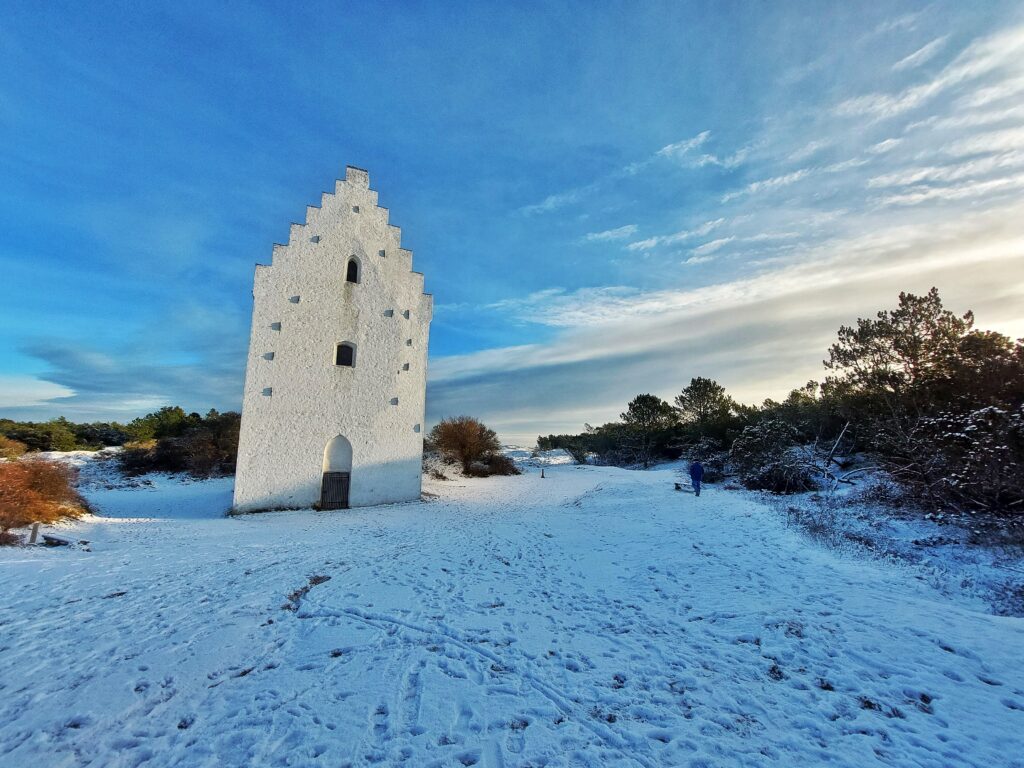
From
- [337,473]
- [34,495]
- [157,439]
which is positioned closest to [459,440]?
[337,473]

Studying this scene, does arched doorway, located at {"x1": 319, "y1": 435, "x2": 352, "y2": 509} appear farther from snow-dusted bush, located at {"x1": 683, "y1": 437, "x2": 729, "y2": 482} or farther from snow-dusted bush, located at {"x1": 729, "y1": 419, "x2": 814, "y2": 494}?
snow-dusted bush, located at {"x1": 683, "y1": 437, "x2": 729, "y2": 482}

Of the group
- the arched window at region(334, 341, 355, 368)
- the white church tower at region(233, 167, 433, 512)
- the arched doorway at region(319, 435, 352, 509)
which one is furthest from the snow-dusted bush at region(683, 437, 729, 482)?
the arched window at region(334, 341, 355, 368)

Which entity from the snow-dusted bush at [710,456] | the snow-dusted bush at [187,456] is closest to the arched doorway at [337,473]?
the snow-dusted bush at [187,456]

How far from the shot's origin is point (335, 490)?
1848cm

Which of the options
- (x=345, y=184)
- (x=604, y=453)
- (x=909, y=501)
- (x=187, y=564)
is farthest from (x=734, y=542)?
(x=604, y=453)

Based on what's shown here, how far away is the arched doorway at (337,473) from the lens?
721 inches

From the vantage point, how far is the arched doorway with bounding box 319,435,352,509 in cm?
1831

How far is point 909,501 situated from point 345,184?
2371 centimetres

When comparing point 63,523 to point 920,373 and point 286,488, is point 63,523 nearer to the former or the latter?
point 286,488

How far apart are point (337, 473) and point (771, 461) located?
66.1 ft

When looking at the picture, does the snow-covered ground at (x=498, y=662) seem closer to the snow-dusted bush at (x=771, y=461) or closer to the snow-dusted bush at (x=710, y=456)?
the snow-dusted bush at (x=771, y=461)

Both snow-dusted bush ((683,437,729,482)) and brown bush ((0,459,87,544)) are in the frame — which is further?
snow-dusted bush ((683,437,729,482))

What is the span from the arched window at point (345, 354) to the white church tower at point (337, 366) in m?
0.05

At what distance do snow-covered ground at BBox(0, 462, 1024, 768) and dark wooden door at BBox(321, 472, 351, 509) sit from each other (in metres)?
8.23
